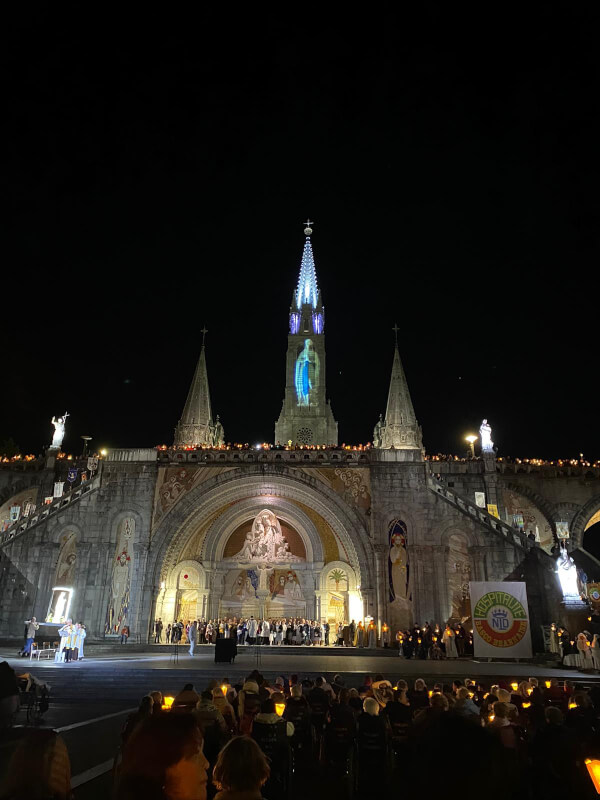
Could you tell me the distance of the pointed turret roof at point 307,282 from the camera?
209 feet

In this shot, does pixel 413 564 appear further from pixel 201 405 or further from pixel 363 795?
pixel 201 405

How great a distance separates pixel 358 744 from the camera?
6996 mm

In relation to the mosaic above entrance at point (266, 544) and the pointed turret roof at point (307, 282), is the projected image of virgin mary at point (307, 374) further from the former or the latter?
the mosaic above entrance at point (266, 544)

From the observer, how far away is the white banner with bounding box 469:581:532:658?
64.5ft

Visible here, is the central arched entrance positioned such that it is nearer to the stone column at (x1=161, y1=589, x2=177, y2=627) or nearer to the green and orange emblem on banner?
the stone column at (x1=161, y1=589, x2=177, y2=627)

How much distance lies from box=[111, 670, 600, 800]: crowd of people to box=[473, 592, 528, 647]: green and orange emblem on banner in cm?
878

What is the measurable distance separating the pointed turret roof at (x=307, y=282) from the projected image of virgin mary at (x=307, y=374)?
244 inches

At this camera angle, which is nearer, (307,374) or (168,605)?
(168,605)

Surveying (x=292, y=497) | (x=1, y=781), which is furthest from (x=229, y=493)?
(x=1, y=781)

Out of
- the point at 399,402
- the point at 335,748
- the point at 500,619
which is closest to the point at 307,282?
the point at 399,402

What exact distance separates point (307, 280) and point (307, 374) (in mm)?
14686

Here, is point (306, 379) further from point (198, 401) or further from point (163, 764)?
point (163, 764)

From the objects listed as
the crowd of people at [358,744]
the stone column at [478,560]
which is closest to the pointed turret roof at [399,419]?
the stone column at [478,560]

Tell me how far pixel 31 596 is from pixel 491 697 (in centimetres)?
2549
